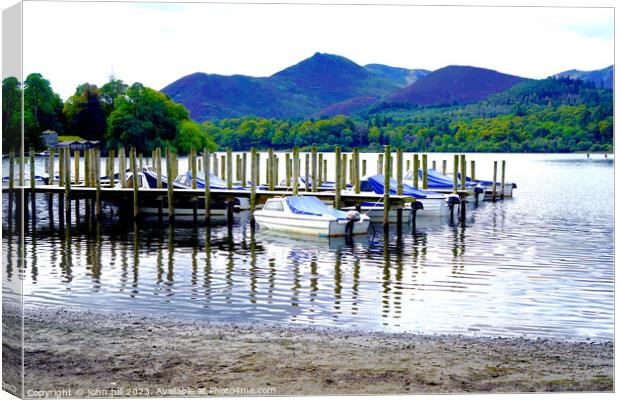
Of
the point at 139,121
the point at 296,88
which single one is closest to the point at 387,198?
the point at 296,88

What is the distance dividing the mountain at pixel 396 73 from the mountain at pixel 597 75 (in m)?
1.81

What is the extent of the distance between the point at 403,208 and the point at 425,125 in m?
7.03

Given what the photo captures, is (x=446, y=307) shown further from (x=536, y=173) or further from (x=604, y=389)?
(x=536, y=173)

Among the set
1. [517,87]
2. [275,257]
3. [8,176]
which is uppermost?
[517,87]

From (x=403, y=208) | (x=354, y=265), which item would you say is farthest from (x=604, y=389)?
(x=403, y=208)

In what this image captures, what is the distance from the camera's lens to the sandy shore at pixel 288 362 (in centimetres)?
770

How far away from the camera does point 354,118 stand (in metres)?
19.3

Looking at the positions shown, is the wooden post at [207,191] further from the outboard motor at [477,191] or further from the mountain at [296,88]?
the outboard motor at [477,191]

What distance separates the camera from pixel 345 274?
58.9 ft

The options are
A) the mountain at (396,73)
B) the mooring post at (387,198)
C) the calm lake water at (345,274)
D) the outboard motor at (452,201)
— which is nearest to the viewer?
the mountain at (396,73)

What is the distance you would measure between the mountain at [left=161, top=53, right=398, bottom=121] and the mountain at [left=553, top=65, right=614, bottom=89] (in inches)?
109

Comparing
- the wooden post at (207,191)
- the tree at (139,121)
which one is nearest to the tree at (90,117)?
the tree at (139,121)

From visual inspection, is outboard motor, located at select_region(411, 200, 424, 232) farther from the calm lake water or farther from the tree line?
the tree line

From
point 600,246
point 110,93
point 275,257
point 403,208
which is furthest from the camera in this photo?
point 110,93
